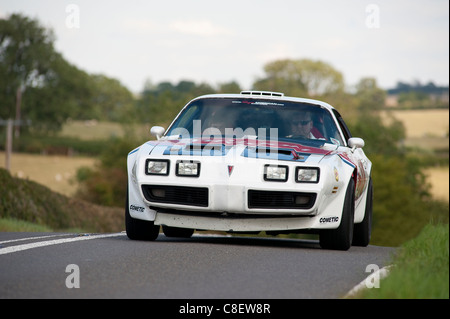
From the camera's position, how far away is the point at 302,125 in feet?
32.0

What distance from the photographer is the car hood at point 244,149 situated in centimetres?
838

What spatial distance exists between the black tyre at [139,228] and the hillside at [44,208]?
21.3 feet

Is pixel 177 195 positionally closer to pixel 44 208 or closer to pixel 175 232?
pixel 175 232

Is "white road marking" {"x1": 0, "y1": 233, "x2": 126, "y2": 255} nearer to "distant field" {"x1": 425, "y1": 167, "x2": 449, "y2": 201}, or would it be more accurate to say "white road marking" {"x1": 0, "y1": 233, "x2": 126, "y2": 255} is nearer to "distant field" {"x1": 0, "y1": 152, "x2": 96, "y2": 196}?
"distant field" {"x1": 0, "y1": 152, "x2": 96, "y2": 196}

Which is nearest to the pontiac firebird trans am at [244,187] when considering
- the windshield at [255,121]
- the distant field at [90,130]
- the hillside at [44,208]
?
the windshield at [255,121]

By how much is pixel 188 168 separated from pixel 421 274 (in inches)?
127

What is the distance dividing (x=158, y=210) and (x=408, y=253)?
8.75 ft

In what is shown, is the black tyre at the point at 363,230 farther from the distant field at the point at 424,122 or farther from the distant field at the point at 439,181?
the distant field at the point at 424,122

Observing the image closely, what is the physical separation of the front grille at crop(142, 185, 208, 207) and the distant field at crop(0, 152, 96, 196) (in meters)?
75.1

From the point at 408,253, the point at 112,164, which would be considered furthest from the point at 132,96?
the point at 408,253

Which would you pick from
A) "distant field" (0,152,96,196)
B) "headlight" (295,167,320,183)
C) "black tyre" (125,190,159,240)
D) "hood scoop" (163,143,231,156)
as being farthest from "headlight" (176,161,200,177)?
"distant field" (0,152,96,196)

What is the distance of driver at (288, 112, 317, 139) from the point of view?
9656 millimetres
